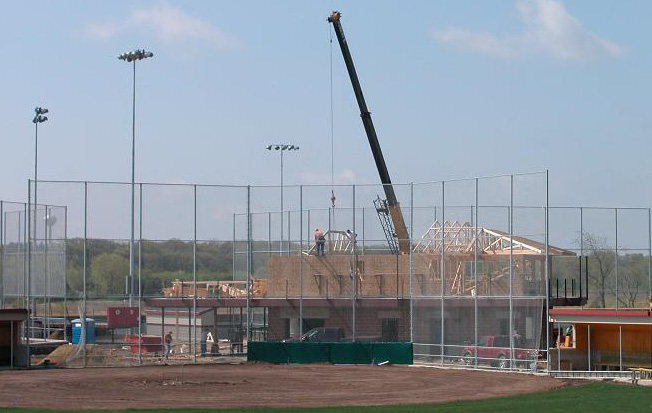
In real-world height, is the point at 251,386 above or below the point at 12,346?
below

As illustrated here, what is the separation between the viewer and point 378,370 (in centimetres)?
4153

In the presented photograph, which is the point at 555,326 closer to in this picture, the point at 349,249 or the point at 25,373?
the point at 349,249

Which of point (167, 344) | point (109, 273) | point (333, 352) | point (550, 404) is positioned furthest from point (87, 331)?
point (550, 404)

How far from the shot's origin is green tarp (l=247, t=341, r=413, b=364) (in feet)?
144

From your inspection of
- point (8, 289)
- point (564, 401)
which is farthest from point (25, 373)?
point (564, 401)

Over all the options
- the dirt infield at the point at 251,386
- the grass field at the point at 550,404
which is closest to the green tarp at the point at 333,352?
the dirt infield at the point at 251,386

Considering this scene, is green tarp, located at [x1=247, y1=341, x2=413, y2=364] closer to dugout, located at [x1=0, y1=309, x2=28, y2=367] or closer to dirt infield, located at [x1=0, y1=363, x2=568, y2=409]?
dirt infield, located at [x1=0, y1=363, x2=568, y2=409]

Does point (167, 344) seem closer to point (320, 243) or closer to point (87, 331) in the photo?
point (87, 331)

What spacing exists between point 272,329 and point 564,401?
19899 millimetres

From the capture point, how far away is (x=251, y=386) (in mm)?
35312

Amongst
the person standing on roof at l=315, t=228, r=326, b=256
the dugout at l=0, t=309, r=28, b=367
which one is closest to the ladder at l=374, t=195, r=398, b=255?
the person standing on roof at l=315, t=228, r=326, b=256

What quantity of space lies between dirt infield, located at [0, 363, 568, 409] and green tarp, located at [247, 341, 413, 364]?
112cm

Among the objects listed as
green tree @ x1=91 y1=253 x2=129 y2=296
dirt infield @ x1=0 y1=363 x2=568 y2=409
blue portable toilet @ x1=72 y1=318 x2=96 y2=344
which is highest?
green tree @ x1=91 y1=253 x2=129 y2=296

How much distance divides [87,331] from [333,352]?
10248 millimetres
